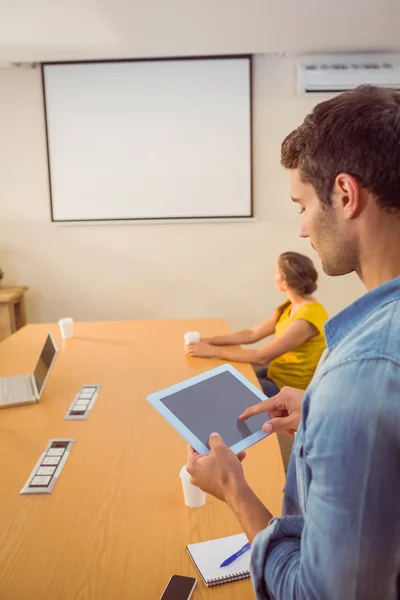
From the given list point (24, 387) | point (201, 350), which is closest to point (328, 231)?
point (24, 387)

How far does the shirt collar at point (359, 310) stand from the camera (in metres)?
0.70

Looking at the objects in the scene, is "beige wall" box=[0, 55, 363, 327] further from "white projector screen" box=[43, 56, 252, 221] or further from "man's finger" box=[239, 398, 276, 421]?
"man's finger" box=[239, 398, 276, 421]

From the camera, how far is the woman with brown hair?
229 centimetres

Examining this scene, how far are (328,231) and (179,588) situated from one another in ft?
2.18

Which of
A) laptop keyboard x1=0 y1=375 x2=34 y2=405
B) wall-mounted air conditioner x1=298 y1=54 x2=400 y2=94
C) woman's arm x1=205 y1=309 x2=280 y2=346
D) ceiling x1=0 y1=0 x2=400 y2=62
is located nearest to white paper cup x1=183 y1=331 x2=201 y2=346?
woman's arm x1=205 y1=309 x2=280 y2=346

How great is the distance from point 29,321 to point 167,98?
6.56ft

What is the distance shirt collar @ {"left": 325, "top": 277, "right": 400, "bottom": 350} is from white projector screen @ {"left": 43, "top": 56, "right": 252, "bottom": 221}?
3.30 metres

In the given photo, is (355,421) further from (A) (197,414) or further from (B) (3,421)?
(B) (3,421)

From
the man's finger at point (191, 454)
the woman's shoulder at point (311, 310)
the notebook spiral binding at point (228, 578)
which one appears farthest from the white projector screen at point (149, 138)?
the notebook spiral binding at point (228, 578)

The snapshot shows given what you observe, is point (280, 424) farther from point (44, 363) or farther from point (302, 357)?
point (302, 357)

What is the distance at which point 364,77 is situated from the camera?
377 centimetres

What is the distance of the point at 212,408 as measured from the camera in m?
1.20

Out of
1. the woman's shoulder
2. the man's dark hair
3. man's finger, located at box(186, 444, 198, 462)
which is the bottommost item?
the woman's shoulder

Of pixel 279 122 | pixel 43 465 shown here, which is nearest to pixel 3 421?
pixel 43 465
